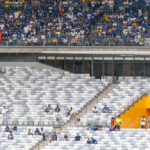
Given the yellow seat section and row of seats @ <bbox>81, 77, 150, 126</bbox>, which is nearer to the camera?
row of seats @ <bbox>81, 77, 150, 126</bbox>

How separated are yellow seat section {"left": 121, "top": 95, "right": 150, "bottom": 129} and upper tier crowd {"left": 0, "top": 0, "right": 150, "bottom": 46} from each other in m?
4.23

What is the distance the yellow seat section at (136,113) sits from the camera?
53.5 m

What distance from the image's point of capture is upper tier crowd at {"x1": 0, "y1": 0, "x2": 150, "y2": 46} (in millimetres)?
58469

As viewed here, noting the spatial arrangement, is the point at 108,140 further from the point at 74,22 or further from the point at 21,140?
the point at 74,22

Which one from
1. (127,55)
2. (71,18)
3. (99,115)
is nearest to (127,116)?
(99,115)

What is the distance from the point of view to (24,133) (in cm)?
5212

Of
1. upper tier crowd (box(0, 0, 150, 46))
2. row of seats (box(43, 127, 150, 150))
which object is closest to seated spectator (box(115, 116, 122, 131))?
row of seats (box(43, 127, 150, 150))

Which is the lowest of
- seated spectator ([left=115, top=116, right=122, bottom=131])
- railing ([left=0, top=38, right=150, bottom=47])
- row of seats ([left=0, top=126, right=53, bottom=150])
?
row of seats ([left=0, top=126, right=53, bottom=150])

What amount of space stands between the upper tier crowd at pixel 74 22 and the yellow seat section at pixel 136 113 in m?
4.23

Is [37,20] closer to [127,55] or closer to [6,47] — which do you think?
[6,47]

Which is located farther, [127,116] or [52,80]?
[52,80]

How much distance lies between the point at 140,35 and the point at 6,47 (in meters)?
9.32

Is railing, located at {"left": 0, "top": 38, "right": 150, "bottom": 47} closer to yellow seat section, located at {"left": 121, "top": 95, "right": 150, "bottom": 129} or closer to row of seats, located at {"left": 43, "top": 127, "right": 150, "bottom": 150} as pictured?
yellow seat section, located at {"left": 121, "top": 95, "right": 150, "bottom": 129}

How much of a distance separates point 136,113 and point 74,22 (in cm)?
910
